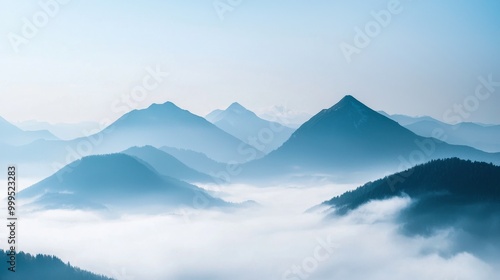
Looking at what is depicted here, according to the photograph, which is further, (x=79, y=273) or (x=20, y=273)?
(x=79, y=273)

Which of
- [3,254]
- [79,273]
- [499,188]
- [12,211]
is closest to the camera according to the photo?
[12,211]

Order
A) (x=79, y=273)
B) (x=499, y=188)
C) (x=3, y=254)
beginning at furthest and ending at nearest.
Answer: (x=499, y=188) → (x=79, y=273) → (x=3, y=254)

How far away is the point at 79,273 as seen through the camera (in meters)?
160

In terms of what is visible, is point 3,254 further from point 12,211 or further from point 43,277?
point 12,211

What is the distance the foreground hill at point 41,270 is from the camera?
149 meters

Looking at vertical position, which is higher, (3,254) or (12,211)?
(3,254)

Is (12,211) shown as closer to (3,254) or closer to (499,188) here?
(3,254)

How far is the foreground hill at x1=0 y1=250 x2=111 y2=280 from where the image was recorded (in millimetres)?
148750

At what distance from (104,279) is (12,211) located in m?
94.5

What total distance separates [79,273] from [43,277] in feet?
42.3

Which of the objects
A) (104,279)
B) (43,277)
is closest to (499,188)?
(104,279)

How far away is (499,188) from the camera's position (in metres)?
199

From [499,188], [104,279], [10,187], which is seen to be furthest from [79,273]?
[499,188]

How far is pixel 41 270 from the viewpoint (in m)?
153
